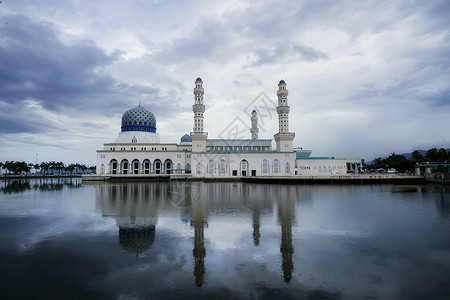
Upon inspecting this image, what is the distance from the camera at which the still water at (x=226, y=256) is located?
660 centimetres

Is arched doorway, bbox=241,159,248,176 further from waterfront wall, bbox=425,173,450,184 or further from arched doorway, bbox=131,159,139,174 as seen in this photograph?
waterfront wall, bbox=425,173,450,184

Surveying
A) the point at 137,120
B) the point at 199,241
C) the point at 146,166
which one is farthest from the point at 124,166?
the point at 199,241

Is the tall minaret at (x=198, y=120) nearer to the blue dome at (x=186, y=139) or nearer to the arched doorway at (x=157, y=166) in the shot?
the arched doorway at (x=157, y=166)

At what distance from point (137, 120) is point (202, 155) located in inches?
936

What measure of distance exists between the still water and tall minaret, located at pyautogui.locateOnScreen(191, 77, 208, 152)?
44.2m

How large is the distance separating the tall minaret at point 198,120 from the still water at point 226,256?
44182 mm

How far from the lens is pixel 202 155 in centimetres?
5919

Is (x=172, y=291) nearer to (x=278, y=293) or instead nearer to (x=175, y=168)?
(x=278, y=293)

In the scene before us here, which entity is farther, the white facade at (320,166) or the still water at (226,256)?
the white facade at (320,166)

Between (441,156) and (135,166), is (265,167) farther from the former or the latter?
(441,156)

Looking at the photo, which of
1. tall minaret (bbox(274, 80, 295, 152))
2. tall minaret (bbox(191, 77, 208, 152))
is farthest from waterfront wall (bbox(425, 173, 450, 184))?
tall minaret (bbox(191, 77, 208, 152))

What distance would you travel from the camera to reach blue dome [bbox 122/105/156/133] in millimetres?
70188

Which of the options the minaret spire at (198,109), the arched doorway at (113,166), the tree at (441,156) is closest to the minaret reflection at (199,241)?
the minaret spire at (198,109)

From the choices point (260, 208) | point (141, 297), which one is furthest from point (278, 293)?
point (260, 208)
